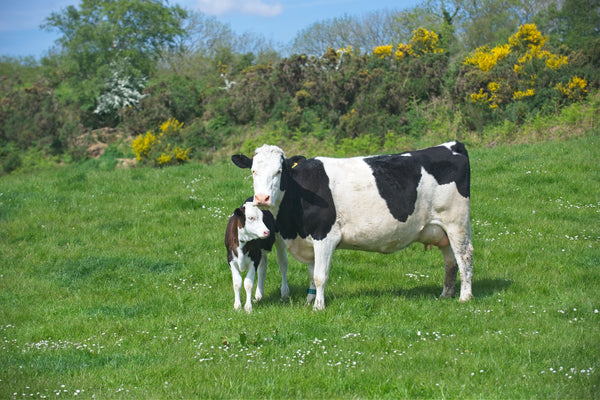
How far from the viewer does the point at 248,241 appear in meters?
8.30

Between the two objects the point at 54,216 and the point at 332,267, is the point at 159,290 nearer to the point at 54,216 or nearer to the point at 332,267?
the point at 332,267

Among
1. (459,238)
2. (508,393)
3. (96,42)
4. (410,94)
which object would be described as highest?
(96,42)

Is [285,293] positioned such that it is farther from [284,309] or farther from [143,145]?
[143,145]

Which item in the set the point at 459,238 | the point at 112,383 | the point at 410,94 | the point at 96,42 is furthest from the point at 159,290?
the point at 96,42

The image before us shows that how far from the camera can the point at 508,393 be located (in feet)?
17.9

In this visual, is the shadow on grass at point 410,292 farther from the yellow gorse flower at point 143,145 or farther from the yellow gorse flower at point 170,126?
the yellow gorse flower at point 170,126

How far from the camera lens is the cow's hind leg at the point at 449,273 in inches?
358

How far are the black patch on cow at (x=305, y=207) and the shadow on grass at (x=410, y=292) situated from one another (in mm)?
1116

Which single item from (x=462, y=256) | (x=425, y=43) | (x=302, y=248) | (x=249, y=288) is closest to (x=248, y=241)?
(x=249, y=288)

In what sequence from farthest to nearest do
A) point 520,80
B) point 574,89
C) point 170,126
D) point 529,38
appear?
point 170,126, point 529,38, point 520,80, point 574,89

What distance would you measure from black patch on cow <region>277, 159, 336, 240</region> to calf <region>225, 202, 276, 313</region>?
0.29 metres

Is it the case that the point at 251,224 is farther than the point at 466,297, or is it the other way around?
the point at 466,297

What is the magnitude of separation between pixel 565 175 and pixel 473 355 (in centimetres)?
1002

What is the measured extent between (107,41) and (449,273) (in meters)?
28.5
